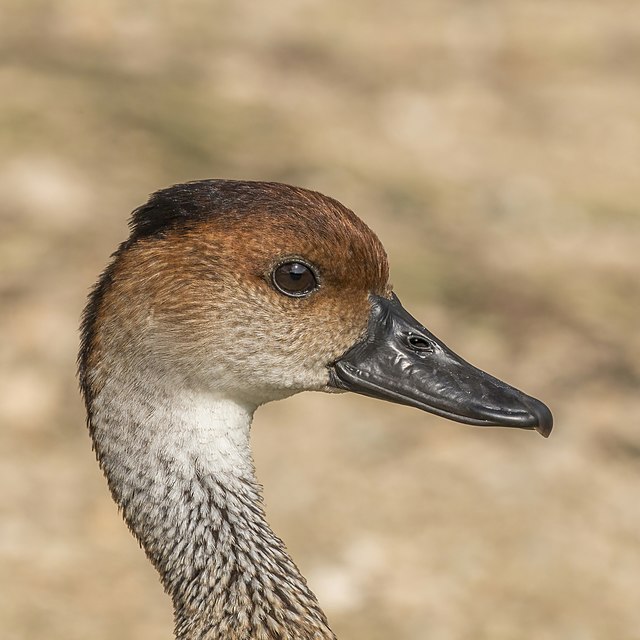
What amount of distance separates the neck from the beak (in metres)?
0.35

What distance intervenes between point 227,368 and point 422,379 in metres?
0.57

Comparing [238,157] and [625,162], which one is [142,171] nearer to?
[238,157]

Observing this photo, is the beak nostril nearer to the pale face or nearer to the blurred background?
the pale face

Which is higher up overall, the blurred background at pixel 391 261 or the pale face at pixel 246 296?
the blurred background at pixel 391 261

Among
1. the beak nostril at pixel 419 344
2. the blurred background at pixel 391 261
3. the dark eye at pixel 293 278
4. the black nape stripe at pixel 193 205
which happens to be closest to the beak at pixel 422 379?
the beak nostril at pixel 419 344

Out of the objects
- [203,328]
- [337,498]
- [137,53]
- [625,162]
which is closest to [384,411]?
→ [337,498]

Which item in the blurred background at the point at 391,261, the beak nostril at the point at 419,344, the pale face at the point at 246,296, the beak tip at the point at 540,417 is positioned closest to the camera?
the pale face at the point at 246,296

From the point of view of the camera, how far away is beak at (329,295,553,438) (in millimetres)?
3260

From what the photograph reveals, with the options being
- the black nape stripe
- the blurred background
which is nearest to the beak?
the black nape stripe

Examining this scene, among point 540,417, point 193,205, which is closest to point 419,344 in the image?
point 540,417

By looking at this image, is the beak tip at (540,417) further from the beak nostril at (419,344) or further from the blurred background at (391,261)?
the blurred background at (391,261)

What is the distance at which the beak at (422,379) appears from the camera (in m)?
3.26

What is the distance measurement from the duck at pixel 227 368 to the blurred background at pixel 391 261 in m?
1.81

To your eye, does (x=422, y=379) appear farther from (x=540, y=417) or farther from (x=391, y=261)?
(x=391, y=261)
